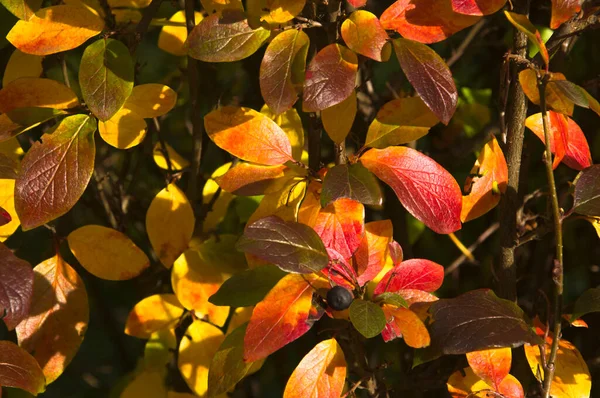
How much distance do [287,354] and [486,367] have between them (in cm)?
54

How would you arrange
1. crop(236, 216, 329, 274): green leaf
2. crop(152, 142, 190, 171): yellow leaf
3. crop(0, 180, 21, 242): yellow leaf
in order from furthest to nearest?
crop(152, 142, 190, 171): yellow leaf, crop(0, 180, 21, 242): yellow leaf, crop(236, 216, 329, 274): green leaf

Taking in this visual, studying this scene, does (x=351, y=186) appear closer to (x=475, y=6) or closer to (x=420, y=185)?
(x=420, y=185)

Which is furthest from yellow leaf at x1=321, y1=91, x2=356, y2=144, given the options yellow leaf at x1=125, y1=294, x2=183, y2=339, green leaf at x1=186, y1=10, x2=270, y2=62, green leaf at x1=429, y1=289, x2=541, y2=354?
yellow leaf at x1=125, y1=294, x2=183, y2=339

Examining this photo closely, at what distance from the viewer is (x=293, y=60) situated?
2.57ft

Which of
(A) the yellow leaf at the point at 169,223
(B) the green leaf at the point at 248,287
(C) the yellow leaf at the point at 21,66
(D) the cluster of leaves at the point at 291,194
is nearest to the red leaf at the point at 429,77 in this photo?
(D) the cluster of leaves at the point at 291,194

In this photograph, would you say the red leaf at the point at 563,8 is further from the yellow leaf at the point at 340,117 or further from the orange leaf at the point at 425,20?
the yellow leaf at the point at 340,117

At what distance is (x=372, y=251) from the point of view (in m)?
0.88

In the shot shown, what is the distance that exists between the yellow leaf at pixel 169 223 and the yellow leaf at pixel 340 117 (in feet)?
0.77

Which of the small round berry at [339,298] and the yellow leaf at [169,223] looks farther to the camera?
the yellow leaf at [169,223]

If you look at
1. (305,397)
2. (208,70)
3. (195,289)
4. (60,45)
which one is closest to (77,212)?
(208,70)

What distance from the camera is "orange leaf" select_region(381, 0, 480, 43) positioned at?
31.3 inches

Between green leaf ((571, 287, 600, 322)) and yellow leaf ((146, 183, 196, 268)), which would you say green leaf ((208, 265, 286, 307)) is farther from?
Answer: green leaf ((571, 287, 600, 322))

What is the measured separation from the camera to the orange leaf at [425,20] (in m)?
0.80

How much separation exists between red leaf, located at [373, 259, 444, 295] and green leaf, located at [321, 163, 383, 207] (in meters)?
→ 0.14
